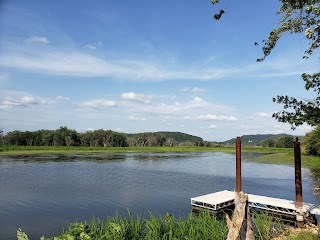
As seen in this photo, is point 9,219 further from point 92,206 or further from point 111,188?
point 111,188

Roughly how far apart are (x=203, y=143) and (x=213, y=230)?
457 feet

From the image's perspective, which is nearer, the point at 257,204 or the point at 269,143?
the point at 257,204

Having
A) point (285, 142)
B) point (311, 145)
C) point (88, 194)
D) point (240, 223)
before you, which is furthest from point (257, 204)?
point (285, 142)

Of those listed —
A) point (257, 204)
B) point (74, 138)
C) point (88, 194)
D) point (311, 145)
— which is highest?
point (74, 138)

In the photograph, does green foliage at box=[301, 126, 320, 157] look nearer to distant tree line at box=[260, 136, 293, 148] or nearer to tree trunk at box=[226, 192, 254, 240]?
tree trunk at box=[226, 192, 254, 240]

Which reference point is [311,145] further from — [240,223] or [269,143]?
[269,143]

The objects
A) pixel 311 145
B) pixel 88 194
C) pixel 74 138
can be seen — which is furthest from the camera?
pixel 74 138

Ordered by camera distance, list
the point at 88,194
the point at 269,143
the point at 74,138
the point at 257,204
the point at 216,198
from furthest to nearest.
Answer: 1. the point at 269,143
2. the point at 74,138
3. the point at 88,194
4. the point at 216,198
5. the point at 257,204

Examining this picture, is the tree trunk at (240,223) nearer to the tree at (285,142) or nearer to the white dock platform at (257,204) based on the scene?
the white dock platform at (257,204)

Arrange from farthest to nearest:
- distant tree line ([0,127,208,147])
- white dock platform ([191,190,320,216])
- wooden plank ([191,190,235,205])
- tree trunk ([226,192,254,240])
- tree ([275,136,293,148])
Answer: tree ([275,136,293,148]) → distant tree line ([0,127,208,147]) → wooden plank ([191,190,235,205]) → white dock platform ([191,190,320,216]) → tree trunk ([226,192,254,240])

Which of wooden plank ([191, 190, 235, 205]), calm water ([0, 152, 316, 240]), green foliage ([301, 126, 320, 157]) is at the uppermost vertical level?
green foliage ([301, 126, 320, 157])

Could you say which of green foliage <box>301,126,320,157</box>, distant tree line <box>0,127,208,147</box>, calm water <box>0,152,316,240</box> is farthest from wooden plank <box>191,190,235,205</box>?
distant tree line <box>0,127,208,147</box>

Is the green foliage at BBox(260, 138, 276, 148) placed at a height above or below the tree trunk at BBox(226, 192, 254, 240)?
above

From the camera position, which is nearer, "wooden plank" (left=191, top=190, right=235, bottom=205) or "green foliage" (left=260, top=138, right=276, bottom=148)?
"wooden plank" (left=191, top=190, right=235, bottom=205)
